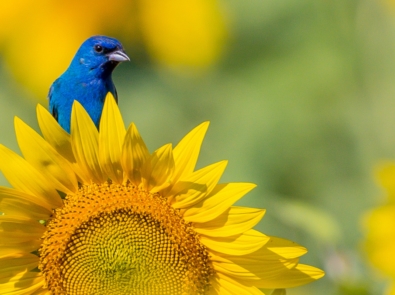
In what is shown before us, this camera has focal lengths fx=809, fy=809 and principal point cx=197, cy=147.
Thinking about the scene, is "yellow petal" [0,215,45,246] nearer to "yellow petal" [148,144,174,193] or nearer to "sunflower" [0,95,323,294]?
"sunflower" [0,95,323,294]

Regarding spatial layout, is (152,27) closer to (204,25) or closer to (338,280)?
(204,25)

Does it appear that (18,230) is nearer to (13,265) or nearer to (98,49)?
(13,265)

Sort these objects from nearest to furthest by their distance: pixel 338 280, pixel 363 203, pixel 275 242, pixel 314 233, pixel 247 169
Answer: pixel 275 242 → pixel 338 280 → pixel 314 233 → pixel 363 203 → pixel 247 169

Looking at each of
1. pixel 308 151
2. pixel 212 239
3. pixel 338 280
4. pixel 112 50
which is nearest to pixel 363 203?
pixel 308 151

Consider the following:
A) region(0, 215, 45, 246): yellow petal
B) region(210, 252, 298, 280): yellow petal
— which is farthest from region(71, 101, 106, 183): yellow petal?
region(210, 252, 298, 280): yellow petal

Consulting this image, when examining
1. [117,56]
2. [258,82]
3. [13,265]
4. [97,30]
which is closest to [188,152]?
[13,265]
